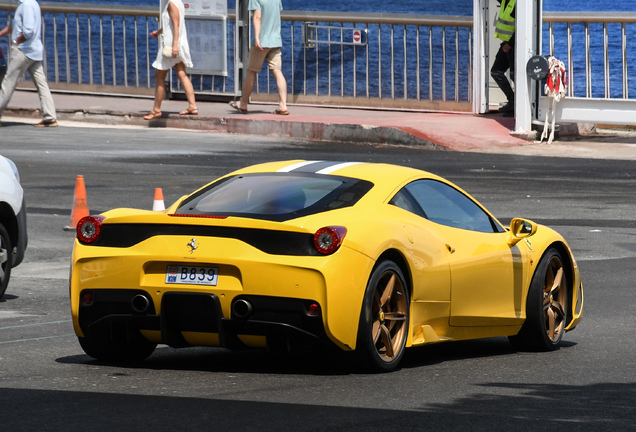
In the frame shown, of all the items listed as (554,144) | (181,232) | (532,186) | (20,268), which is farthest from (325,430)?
(554,144)

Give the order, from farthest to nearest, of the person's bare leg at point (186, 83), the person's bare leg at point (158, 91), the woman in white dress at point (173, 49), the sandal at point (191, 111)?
the sandal at point (191, 111) < the person's bare leg at point (186, 83) < the person's bare leg at point (158, 91) < the woman in white dress at point (173, 49)

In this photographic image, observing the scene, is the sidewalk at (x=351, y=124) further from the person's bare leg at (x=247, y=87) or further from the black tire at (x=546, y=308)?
the black tire at (x=546, y=308)

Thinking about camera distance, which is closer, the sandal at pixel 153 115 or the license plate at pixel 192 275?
the license plate at pixel 192 275

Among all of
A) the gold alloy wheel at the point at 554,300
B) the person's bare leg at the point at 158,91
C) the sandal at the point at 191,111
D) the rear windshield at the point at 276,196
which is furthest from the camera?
the sandal at the point at 191,111

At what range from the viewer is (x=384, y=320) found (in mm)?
7082

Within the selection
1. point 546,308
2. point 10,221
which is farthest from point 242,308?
point 10,221

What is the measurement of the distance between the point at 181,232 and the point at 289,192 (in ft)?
2.53

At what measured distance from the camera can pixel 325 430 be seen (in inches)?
220

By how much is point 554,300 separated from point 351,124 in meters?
13.2

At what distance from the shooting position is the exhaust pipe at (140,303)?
684cm

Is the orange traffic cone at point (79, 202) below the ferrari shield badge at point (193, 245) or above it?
below

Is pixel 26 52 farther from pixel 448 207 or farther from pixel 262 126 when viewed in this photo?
pixel 448 207

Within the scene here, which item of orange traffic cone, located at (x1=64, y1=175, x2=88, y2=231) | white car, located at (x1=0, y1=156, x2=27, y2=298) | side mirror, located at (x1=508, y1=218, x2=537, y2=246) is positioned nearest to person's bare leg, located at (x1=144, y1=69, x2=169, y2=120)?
orange traffic cone, located at (x1=64, y1=175, x2=88, y2=231)

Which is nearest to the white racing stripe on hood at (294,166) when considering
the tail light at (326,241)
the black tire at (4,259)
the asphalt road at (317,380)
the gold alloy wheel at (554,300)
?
the asphalt road at (317,380)
